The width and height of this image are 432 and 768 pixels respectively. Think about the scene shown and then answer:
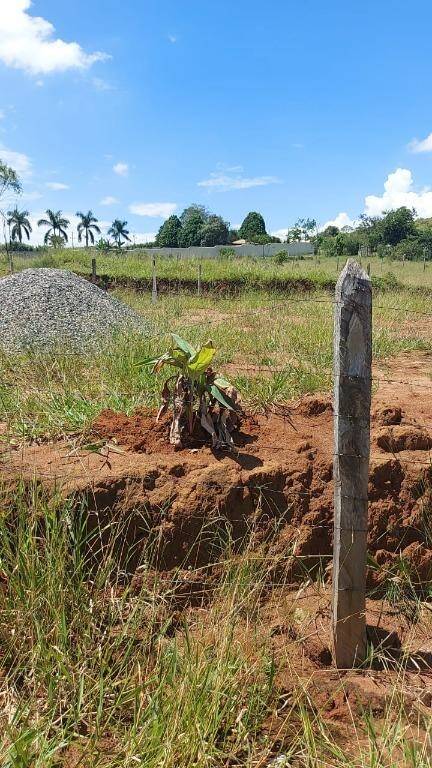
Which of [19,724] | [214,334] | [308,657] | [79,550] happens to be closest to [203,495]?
[79,550]

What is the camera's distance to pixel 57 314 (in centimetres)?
712

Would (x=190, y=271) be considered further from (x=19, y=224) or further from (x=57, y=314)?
(x=19, y=224)

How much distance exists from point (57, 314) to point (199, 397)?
15.6ft

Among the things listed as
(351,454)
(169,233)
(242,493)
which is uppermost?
(169,233)

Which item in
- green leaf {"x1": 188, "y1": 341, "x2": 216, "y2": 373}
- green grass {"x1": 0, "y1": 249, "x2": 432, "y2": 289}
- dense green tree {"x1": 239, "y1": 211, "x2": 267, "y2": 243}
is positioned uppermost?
dense green tree {"x1": 239, "y1": 211, "x2": 267, "y2": 243}

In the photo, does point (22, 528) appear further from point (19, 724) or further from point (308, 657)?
point (308, 657)

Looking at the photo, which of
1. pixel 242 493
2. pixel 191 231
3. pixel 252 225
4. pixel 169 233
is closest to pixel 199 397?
pixel 242 493

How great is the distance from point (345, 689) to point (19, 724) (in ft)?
3.68

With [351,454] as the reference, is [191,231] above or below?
above

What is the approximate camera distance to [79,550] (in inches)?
87.8

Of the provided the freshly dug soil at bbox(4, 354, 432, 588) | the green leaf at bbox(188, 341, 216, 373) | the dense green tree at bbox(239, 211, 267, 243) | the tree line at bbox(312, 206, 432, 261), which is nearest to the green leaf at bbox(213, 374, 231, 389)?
the green leaf at bbox(188, 341, 216, 373)

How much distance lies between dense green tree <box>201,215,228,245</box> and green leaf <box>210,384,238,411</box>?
5142 cm

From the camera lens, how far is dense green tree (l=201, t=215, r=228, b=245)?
52594 mm

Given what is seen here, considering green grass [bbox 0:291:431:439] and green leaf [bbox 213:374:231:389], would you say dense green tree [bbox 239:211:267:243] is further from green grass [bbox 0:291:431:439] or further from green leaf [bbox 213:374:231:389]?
green leaf [bbox 213:374:231:389]
